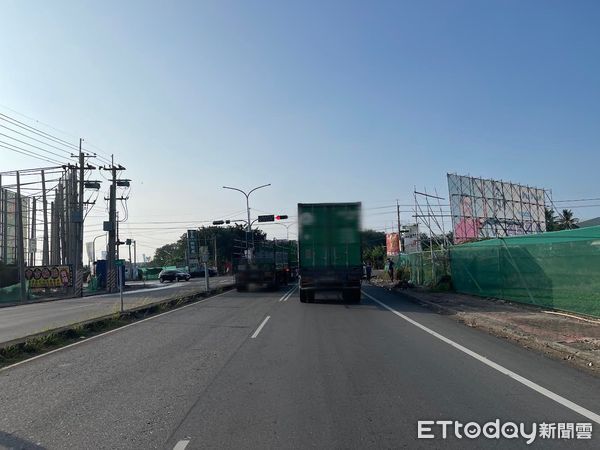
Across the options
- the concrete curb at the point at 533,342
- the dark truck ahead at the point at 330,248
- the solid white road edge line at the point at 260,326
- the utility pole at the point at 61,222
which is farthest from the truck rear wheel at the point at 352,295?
the utility pole at the point at 61,222

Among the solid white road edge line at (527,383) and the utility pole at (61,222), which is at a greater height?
the utility pole at (61,222)

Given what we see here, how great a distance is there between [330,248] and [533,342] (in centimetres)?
1331

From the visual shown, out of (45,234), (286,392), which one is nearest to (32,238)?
(45,234)

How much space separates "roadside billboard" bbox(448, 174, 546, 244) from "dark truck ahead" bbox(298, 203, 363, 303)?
19.7m

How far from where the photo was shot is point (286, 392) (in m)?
7.98

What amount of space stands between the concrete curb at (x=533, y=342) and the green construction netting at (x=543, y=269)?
2.43 m

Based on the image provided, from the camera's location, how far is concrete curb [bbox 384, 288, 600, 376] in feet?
32.1

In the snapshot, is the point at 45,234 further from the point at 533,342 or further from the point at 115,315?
the point at 533,342

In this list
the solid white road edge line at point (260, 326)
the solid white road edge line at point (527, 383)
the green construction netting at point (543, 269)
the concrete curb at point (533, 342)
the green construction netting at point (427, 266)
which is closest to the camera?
the solid white road edge line at point (527, 383)

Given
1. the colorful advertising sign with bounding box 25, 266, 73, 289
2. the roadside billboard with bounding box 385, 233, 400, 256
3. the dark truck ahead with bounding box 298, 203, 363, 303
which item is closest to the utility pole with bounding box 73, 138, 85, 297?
the colorful advertising sign with bounding box 25, 266, 73, 289

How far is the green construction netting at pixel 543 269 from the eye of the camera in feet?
49.4

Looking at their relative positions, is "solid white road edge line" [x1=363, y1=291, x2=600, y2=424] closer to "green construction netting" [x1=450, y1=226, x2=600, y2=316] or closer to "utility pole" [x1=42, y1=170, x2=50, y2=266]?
"green construction netting" [x1=450, y1=226, x2=600, y2=316]

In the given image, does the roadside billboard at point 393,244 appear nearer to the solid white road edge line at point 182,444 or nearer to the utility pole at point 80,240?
the utility pole at point 80,240

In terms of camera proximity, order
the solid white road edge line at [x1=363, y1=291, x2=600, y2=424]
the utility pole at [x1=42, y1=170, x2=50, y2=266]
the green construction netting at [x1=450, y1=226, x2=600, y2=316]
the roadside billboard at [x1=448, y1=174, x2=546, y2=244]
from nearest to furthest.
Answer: the solid white road edge line at [x1=363, y1=291, x2=600, y2=424]
the green construction netting at [x1=450, y1=226, x2=600, y2=316]
the roadside billboard at [x1=448, y1=174, x2=546, y2=244]
the utility pole at [x1=42, y1=170, x2=50, y2=266]
